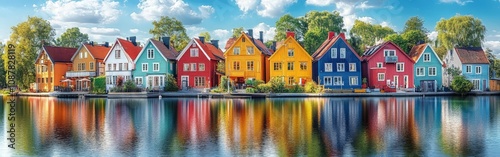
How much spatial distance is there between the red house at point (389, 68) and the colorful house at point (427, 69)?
130 cm

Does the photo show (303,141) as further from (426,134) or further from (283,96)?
(283,96)

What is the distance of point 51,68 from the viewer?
249 ft

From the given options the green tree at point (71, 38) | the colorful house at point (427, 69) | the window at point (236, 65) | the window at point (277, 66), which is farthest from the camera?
the green tree at point (71, 38)

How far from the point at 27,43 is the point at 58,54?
5196mm

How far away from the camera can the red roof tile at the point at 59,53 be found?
75.6 m

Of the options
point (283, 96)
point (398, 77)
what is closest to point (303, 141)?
point (283, 96)

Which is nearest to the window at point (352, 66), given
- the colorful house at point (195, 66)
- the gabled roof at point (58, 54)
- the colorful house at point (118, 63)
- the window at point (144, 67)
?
the colorful house at point (195, 66)

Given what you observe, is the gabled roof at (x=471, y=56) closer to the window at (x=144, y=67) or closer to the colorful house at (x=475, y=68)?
the colorful house at (x=475, y=68)

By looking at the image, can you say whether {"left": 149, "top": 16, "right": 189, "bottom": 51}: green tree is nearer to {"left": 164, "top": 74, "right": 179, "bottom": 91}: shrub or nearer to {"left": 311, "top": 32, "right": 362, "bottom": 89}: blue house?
{"left": 164, "top": 74, "right": 179, "bottom": 91}: shrub

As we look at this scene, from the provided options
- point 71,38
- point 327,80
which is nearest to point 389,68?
point 327,80

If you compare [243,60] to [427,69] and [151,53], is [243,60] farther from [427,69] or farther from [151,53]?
[427,69]

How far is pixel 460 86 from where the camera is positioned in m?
58.7

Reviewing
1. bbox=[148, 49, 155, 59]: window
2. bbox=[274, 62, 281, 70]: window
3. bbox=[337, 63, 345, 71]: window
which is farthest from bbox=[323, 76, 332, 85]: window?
bbox=[148, 49, 155, 59]: window

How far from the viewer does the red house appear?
6391cm
